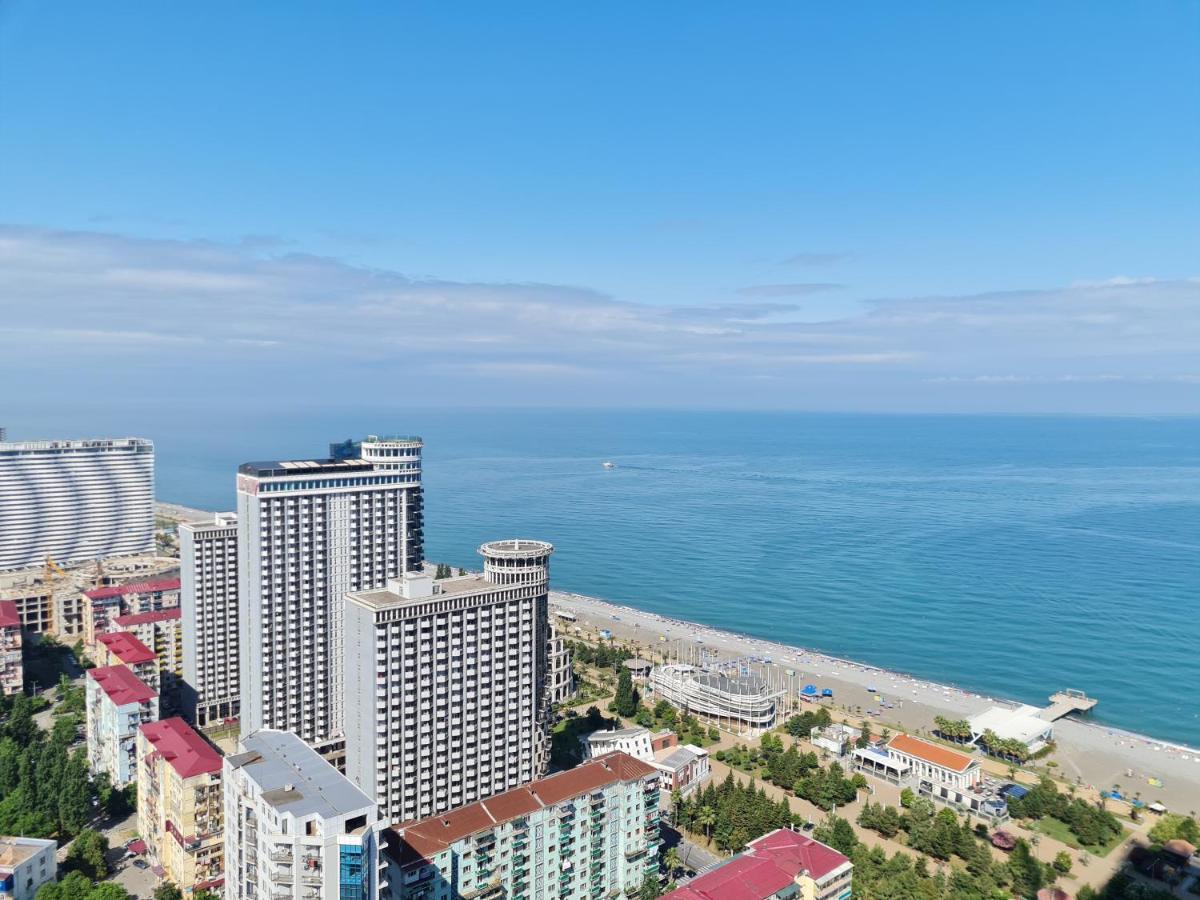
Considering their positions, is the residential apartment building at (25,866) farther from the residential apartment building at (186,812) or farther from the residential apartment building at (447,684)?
the residential apartment building at (447,684)

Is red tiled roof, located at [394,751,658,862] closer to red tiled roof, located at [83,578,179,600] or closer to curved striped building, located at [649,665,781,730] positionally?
curved striped building, located at [649,665,781,730]

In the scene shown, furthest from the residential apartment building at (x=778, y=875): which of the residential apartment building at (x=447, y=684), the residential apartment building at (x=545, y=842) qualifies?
the residential apartment building at (x=447, y=684)

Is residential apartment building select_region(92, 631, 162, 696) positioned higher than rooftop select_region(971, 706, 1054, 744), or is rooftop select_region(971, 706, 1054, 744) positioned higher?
residential apartment building select_region(92, 631, 162, 696)

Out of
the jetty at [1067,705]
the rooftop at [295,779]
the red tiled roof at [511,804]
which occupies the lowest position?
the jetty at [1067,705]

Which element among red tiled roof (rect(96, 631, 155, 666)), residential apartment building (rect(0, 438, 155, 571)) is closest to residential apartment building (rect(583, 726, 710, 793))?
red tiled roof (rect(96, 631, 155, 666))

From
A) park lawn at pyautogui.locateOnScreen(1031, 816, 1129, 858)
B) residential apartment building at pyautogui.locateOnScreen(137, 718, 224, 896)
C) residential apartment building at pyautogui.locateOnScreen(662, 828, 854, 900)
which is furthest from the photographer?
park lawn at pyautogui.locateOnScreen(1031, 816, 1129, 858)

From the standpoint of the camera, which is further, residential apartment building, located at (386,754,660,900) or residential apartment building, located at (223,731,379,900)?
residential apartment building, located at (386,754,660,900)
